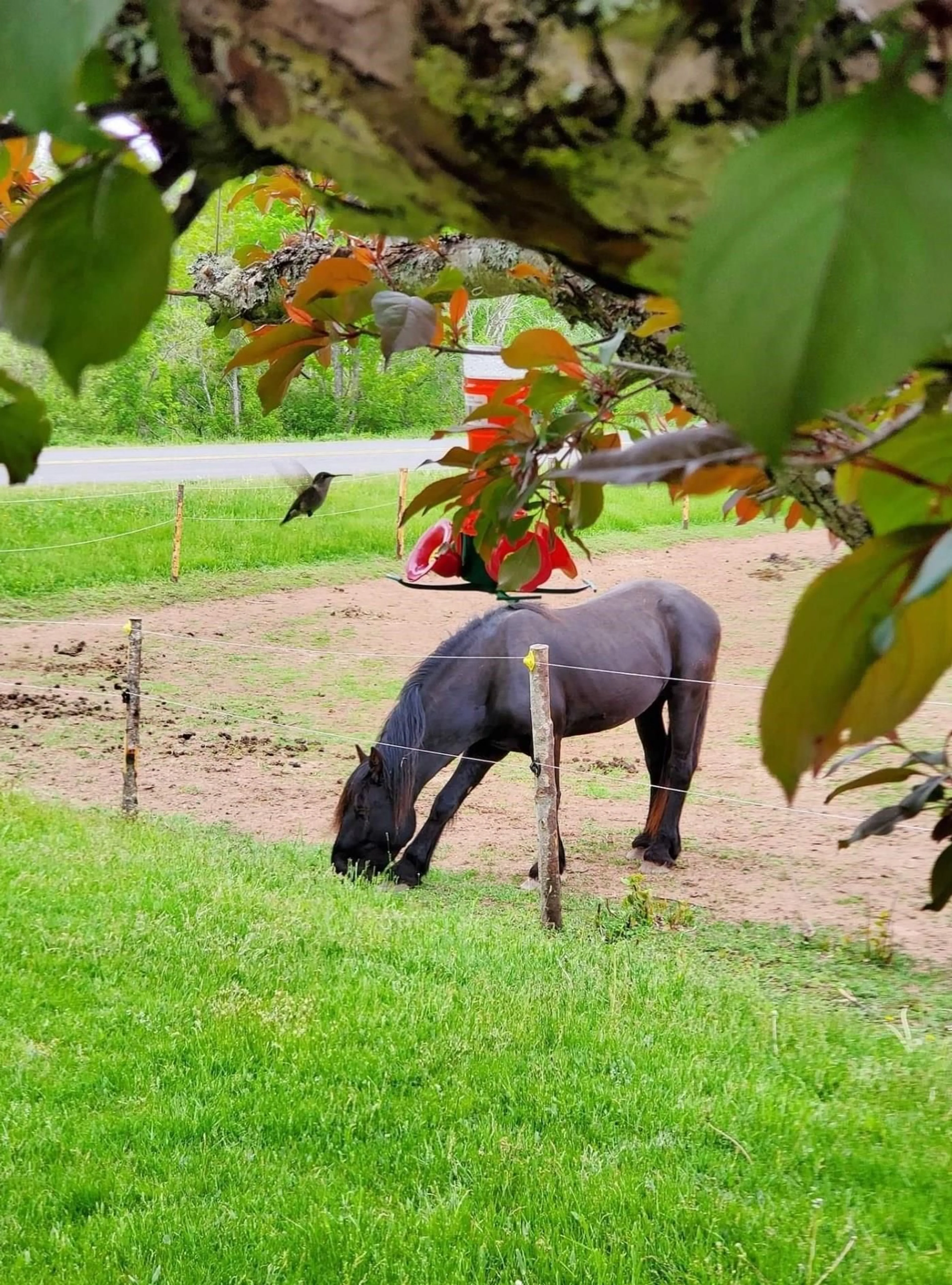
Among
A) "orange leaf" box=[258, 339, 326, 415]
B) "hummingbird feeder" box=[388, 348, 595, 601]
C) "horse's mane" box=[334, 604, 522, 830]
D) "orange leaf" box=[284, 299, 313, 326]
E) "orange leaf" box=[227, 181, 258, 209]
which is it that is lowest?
"horse's mane" box=[334, 604, 522, 830]

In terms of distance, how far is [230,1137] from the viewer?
2.59 m

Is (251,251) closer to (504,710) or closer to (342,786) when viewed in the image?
(504,710)

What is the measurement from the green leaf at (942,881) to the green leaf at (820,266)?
1.53 feet

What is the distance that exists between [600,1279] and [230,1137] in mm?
940

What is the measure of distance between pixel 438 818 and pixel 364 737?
196cm

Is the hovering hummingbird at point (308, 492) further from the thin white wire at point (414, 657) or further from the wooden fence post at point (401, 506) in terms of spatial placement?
the wooden fence post at point (401, 506)

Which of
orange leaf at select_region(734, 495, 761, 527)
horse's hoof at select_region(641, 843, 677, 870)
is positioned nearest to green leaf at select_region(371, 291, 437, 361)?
orange leaf at select_region(734, 495, 761, 527)

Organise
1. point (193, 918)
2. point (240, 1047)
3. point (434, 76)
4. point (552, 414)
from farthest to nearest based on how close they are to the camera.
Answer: point (193, 918), point (240, 1047), point (552, 414), point (434, 76)

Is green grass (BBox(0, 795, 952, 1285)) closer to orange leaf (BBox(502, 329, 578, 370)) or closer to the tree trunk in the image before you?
orange leaf (BBox(502, 329, 578, 370))

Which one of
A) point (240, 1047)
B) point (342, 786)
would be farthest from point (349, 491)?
point (240, 1047)

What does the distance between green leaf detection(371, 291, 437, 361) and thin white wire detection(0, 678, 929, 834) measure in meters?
4.27

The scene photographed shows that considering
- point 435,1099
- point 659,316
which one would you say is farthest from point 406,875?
point 659,316

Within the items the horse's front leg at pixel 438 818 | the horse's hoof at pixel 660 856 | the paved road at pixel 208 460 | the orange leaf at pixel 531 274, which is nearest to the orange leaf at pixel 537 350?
the orange leaf at pixel 531 274

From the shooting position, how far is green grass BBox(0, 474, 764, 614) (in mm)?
9547
